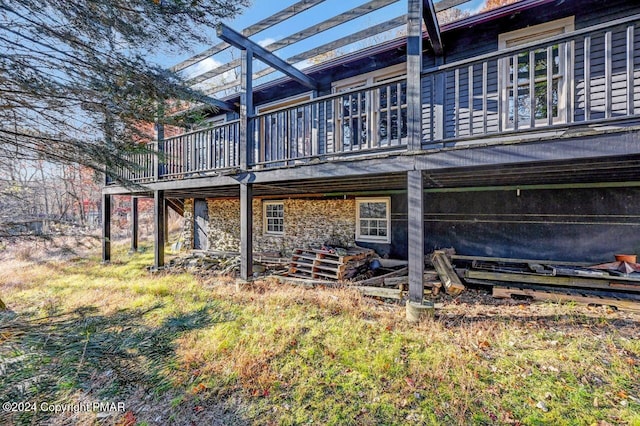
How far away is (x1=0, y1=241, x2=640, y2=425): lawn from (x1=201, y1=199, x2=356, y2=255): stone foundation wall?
393 cm

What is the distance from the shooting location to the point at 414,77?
3930 mm

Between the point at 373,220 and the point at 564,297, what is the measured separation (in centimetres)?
434

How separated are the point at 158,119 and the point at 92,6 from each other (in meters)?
1.21

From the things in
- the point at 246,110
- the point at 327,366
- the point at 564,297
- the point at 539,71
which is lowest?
the point at 327,366

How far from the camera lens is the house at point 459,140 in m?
3.47

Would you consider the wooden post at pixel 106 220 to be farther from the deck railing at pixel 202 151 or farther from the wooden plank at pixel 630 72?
the wooden plank at pixel 630 72

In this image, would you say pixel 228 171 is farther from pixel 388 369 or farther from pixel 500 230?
pixel 500 230

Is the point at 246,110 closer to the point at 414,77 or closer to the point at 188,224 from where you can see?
the point at 414,77

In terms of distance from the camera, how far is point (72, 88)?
9.41 feet

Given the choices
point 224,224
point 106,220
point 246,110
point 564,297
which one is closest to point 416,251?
point 564,297

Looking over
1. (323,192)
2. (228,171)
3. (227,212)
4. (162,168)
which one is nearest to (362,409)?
(228,171)

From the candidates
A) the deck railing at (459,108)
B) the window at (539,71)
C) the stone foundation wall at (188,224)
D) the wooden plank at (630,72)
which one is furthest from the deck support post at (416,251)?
the stone foundation wall at (188,224)

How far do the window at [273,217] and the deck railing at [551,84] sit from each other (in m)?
5.34

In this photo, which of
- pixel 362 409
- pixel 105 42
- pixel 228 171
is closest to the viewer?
pixel 362 409
